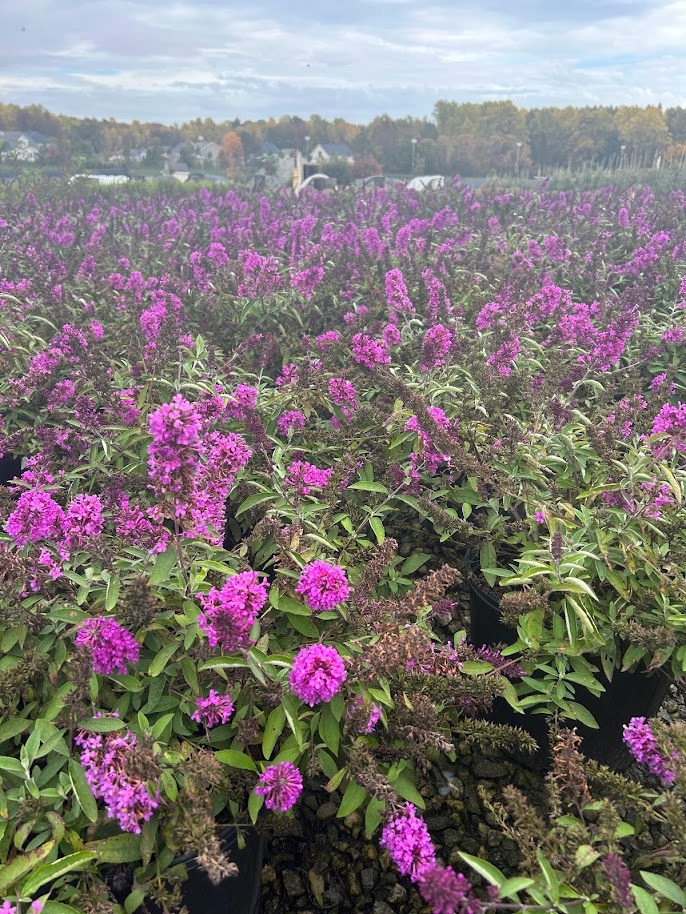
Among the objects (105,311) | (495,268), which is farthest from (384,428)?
(495,268)

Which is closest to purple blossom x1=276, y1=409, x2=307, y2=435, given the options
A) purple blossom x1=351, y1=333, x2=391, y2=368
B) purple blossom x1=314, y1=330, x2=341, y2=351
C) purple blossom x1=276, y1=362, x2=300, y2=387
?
purple blossom x1=276, y1=362, x2=300, y2=387

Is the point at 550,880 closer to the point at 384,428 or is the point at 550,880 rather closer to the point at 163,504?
the point at 163,504

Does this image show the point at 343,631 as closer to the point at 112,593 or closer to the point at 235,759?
the point at 235,759

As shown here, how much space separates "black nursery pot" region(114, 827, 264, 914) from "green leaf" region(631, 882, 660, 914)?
3.44ft

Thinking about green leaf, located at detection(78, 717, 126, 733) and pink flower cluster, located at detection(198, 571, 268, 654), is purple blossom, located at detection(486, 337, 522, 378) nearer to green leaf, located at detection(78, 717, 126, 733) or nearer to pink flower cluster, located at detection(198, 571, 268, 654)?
pink flower cluster, located at detection(198, 571, 268, 654)

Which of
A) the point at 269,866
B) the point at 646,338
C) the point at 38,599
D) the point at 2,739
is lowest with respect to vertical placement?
the point at 269,866

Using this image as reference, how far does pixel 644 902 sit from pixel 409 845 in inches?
21.0

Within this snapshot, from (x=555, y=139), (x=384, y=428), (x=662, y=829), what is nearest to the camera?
(x=662, y=829)

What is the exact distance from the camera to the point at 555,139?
178 ft

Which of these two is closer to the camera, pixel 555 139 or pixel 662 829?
pixel 662 829

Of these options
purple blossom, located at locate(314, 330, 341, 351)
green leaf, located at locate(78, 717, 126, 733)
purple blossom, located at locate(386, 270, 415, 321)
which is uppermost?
purple blossom, located at locate(386, 270, 415, 321)

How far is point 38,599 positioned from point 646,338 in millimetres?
4673

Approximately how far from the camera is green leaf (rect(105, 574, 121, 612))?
6.15 feet

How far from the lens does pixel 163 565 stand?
1.85 metres
